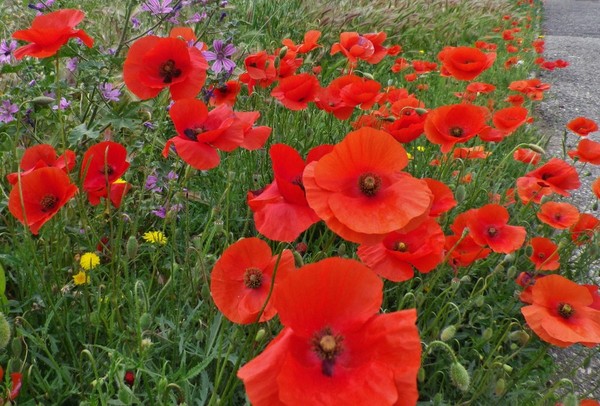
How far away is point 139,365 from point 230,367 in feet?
1.19

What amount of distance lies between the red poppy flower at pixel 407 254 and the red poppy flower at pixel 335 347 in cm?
38

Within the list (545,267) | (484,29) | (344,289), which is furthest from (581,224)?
(484,29)

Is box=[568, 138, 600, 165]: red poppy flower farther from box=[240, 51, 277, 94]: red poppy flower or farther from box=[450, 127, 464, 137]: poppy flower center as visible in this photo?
box=[240, 51, 277, 94]: red poppy flower

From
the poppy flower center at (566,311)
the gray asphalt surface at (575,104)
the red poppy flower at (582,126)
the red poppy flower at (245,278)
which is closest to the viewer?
the red poppy flower at (245,278)

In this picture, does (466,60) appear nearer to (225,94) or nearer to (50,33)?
(225,94)

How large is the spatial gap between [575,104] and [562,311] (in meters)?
4.87

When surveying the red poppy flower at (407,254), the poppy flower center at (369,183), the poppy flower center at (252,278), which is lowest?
the red poppy flower at (407,254)

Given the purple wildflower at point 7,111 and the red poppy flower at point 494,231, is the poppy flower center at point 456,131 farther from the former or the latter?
the purple wildflower at point 7,111

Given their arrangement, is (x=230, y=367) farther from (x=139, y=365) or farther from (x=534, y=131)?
(x=534, y=131)

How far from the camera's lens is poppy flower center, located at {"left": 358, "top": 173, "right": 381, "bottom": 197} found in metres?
1.01

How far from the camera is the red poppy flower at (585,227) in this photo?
2061 mm

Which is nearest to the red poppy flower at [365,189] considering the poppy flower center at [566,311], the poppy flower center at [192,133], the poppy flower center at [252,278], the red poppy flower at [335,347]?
the red poppy flower at [335,347]

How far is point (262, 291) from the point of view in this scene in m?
1.11

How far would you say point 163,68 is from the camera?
1474 millimetres
